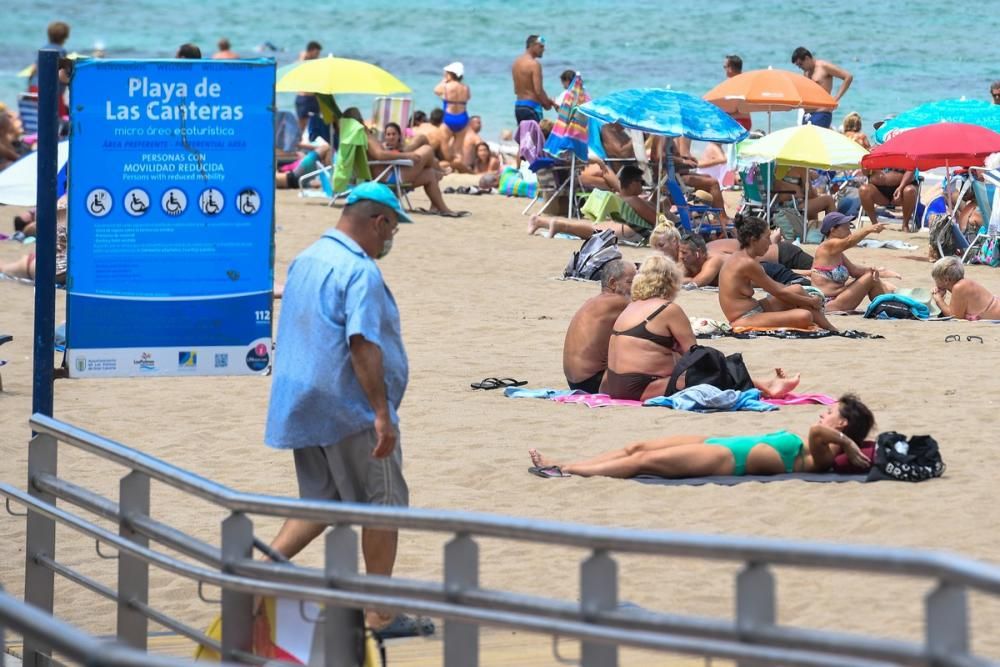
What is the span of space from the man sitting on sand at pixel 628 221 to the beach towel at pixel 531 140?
1.76 metres

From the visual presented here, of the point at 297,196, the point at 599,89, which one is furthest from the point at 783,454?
the point at 599,89

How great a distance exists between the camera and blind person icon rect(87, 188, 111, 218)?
479 centimetres

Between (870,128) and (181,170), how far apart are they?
85.1 feet

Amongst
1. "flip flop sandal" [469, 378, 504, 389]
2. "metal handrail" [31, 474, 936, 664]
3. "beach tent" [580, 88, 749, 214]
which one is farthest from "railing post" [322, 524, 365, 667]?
"beach tent" [580, 88, 749, 214]

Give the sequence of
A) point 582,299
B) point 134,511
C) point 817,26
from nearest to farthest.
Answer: point 134,511 < point 582,299 < point 817,26

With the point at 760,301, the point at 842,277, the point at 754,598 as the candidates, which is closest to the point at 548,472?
the point at 760,301

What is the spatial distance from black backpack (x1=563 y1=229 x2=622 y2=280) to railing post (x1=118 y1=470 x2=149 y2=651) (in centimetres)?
841

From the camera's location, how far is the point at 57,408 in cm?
807

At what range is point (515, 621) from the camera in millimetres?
2900

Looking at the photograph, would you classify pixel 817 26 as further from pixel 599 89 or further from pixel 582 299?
pixel 582 299

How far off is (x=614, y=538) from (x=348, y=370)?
195 centimetres

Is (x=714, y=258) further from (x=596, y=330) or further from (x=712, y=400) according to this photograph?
(x=712, y=400)

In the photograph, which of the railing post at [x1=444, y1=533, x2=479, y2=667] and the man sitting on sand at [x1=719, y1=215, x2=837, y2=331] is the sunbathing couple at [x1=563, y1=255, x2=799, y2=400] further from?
the railing post at [x1=444, y1=533, x2=479, y2=667]

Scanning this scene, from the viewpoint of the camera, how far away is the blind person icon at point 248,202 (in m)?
4.92
